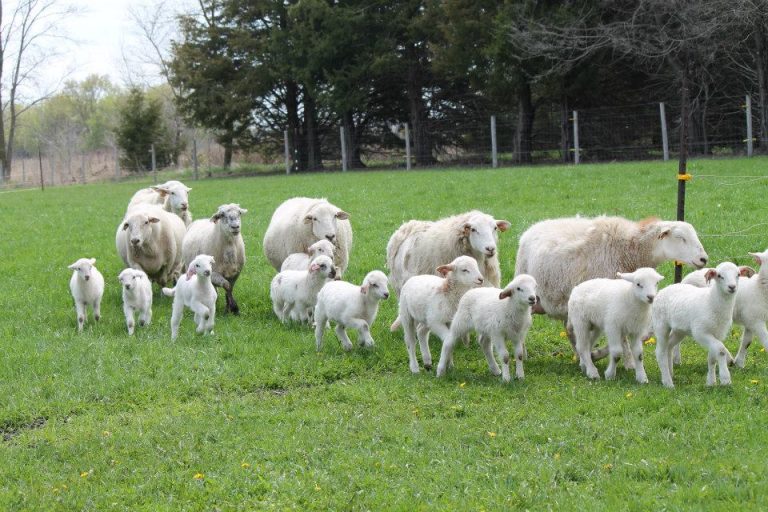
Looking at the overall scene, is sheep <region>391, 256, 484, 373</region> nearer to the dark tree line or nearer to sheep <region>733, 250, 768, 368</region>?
sheep <region>733, 250, 768, 368</region>

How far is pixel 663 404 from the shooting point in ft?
21.7

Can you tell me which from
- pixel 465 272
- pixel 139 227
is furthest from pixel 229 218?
pixel 465 272

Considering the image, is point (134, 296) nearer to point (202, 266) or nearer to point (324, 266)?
point (202, 266)

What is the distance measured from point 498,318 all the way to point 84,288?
19.1 ft

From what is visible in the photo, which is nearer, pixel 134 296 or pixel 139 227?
pixel 134 296

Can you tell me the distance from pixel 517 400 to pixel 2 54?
61710mm

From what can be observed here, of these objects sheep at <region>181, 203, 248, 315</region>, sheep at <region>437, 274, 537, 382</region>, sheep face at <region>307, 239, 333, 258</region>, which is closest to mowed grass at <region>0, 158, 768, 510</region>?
sheep at <region>437, 274, 537, 382</region>

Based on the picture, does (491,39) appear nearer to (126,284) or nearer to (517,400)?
(126,284)

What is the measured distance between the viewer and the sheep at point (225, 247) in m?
11.7

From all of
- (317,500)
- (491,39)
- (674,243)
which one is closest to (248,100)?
(491,39)

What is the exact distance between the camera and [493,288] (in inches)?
315

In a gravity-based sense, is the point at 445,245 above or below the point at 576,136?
below

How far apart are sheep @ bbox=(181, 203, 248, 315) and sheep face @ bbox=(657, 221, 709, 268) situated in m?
5.75

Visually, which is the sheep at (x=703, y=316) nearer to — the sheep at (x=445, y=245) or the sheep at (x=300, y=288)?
the sheep at (x=445, y=245)
